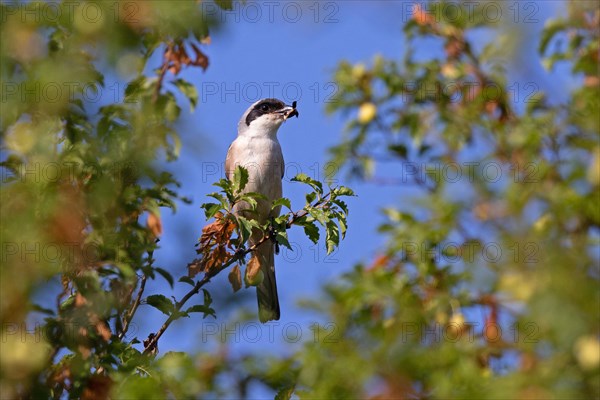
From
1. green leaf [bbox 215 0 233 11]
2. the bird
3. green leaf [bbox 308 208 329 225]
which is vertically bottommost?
green leaf [bbox 308 208 329 225]

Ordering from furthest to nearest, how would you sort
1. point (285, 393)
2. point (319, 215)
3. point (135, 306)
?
point (319, 215)
point (135, 306)
point (285, 393)

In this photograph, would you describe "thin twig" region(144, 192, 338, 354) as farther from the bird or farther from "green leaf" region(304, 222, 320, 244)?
the bird

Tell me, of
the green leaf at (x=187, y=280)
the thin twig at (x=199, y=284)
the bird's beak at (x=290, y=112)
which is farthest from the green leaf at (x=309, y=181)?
the bird's beak at (x=290, y=112)

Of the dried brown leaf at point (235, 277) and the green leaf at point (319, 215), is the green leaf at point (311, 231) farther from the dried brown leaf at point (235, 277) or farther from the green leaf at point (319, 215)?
the dried brown leaf at point (235, 277)

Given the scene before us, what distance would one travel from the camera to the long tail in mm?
7535

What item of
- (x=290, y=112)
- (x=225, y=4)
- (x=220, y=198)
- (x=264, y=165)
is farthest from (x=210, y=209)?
(x=290, y=112)

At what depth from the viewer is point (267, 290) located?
302 inches

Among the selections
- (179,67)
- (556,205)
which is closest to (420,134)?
(179,67)

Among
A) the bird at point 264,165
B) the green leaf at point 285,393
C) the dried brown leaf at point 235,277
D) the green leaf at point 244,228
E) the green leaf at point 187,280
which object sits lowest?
the green leaf at point 285,393

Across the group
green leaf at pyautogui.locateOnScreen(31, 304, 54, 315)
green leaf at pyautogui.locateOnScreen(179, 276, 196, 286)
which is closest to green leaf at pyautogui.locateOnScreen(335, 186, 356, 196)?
green leaf at pyautogui.locateOnScreen(179, 276, 196, 286)

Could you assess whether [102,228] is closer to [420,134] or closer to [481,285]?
[481,285]

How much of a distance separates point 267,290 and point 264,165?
1127 mm

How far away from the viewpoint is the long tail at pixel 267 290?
754 centimetres

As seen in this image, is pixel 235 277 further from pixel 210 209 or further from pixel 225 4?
pixel 225 4
